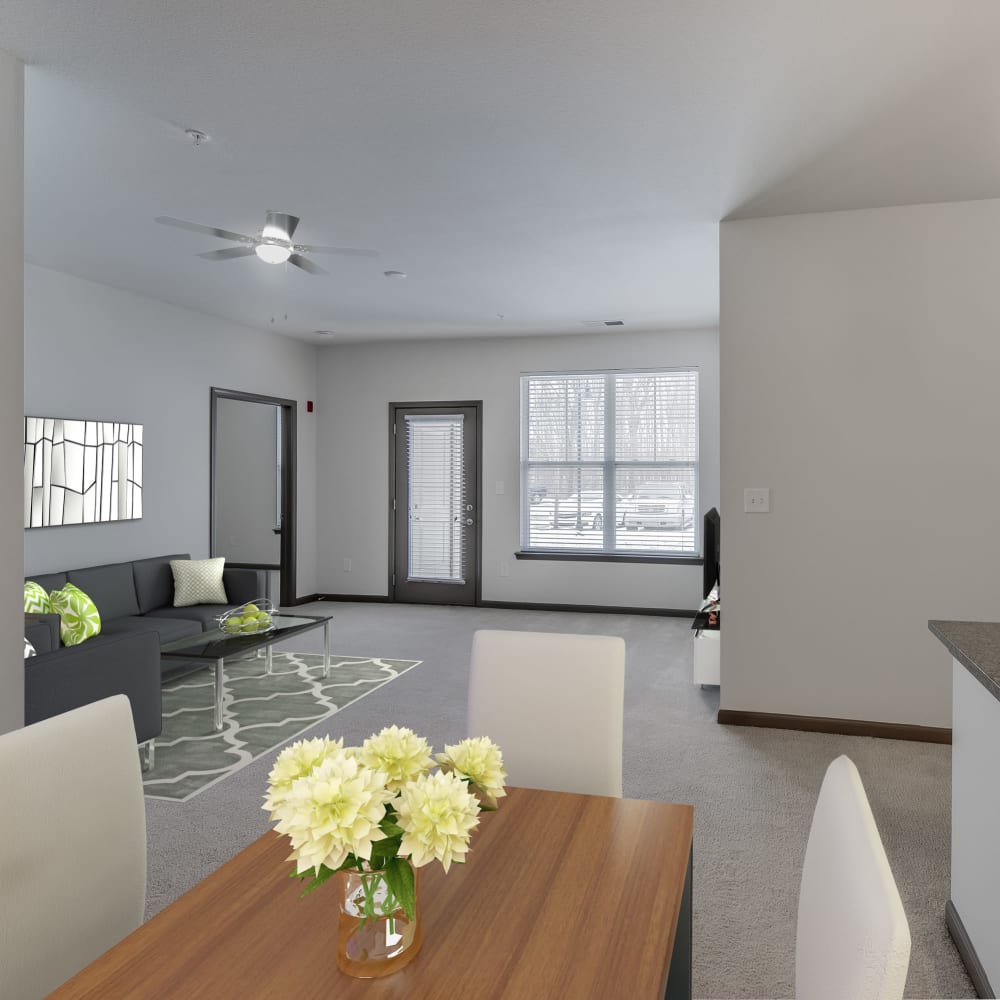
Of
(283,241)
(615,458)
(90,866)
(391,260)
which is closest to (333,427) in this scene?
(615,458)

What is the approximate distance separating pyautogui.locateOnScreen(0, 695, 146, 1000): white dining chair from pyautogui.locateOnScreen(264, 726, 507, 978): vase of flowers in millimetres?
550

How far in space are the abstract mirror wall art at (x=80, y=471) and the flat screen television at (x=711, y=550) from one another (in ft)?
13.3

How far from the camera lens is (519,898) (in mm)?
1183

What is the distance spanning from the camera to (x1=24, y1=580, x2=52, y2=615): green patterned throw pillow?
432 centimetres

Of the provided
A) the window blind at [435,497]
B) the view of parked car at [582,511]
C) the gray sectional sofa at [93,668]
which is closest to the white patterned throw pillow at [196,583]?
the gray sectional sofa at [93,668]

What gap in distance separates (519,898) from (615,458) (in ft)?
21.7

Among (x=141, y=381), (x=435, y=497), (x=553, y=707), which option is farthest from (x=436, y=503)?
(x=553, y=707)

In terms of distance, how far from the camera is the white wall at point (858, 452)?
12.9 ft

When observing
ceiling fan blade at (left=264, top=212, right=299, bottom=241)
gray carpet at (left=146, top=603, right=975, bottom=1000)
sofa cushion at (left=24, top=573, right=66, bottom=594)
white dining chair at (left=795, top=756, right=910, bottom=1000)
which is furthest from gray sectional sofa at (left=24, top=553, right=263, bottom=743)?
white dining chair at (left=795, top=756, right=910, bottom=1000)

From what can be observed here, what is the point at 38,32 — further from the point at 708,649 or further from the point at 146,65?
the point at 708,649

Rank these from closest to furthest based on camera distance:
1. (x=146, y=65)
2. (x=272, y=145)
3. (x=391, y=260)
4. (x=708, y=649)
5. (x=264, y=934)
→ (x=264, y=934), (x=146, y=65), (x=272, y=145), (x=708, y=649), (x=391, y=260)

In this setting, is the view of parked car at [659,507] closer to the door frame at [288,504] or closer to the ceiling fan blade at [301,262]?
the door frame at [288,504]

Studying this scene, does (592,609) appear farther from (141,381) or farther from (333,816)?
(333,816)

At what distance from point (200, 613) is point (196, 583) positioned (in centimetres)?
37
